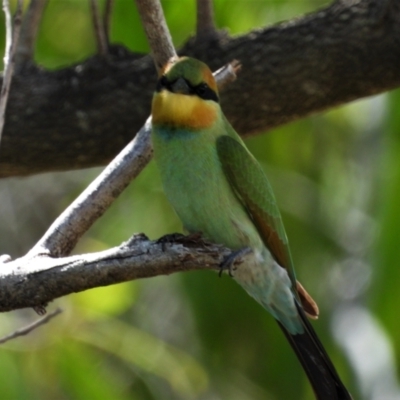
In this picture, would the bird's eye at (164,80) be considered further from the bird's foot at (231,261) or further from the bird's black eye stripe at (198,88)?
the bird's foot at (231,261)

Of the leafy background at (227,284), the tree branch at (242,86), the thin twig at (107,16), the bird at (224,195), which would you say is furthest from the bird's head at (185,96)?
the leafy background at (227,284)

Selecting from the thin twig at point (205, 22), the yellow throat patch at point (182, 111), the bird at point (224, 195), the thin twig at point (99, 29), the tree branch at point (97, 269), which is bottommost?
the tree branch at point (97, 269)

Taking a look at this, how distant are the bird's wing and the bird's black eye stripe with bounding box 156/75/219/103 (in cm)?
11

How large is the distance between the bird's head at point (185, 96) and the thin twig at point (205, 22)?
0.38 metres

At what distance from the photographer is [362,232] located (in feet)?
12.6

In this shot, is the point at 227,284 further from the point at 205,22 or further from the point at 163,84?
the point at 163,84

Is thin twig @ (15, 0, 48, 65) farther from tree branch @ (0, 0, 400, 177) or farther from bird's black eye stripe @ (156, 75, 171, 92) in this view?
bird's black eye stripe @ (156, 75, 171, 92)

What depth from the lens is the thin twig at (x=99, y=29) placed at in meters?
2.39

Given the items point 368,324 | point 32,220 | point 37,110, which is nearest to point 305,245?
point 368,324

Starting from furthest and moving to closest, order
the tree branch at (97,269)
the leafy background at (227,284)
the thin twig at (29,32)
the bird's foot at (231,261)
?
the leafy background at (227,284) < the thin twig at (29,32) < the bird's foot at (231,261) < the tree branch at (97,269)

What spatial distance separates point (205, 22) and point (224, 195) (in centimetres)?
61

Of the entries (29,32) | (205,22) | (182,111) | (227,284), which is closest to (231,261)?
(182,111)

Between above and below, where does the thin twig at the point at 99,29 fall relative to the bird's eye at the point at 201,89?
above

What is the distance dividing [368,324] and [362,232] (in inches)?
25.5
